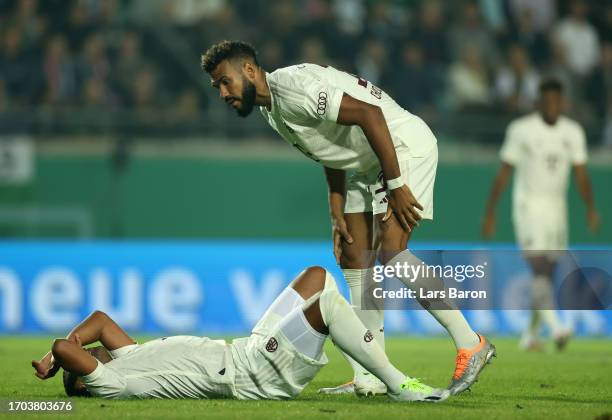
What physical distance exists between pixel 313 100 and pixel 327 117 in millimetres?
124

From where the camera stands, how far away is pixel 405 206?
6.71 metres

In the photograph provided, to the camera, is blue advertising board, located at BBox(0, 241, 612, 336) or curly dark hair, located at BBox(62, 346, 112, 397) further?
blue advertising board, located at BBox(0, 241, 612, 336)

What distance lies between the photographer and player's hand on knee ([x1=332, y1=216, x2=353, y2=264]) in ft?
24.3

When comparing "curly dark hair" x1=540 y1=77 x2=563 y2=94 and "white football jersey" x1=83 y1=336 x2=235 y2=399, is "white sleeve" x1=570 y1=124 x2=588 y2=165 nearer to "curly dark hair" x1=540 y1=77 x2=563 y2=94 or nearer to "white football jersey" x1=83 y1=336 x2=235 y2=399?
"curly dark hair" x1=540 y1=77 x2=563 y2=94

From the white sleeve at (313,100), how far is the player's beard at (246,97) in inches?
5.9

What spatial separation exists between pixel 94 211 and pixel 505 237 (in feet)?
16.2

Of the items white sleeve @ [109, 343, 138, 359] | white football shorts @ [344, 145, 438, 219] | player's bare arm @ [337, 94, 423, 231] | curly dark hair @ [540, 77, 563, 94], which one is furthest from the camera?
curly dark hair @ [540, 77, 563, 94]

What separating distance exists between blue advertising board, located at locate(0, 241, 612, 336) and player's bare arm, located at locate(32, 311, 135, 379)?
6347mm

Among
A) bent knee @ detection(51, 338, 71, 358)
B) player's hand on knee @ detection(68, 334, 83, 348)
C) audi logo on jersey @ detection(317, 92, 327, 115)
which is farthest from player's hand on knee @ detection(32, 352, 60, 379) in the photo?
audi logo on jersey @ detection(317, 92, 327, 115)

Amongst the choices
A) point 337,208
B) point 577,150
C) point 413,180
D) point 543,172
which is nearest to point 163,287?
point 543,172

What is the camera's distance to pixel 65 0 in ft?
51.1

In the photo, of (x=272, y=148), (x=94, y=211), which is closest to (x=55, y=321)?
(x=94, y=211)

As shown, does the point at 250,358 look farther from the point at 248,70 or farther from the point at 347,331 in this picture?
the point at 248,70

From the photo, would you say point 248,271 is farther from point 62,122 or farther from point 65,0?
point 65,0
